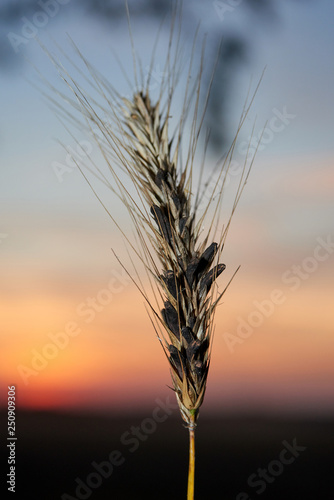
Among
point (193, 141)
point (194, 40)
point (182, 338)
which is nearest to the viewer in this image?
point (182, 338)

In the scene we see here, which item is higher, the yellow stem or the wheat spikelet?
the wheat spikelet

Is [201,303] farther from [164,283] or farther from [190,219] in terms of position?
[190,219]

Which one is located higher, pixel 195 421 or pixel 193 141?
pixel 193 141

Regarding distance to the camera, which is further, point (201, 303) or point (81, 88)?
point (81, 88)

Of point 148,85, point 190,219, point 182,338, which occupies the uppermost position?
point 148,85

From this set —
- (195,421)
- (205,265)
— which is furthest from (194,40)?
(195,421)

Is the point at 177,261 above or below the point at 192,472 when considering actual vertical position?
above

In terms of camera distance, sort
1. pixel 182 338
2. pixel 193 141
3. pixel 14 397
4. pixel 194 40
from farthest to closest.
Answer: pixel 14 397 < pixel 194 40 < pixel 193 141 < pixel 182 338

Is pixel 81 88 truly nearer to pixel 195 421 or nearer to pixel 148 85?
pixel 148 85

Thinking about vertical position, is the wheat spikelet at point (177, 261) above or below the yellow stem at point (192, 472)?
above
